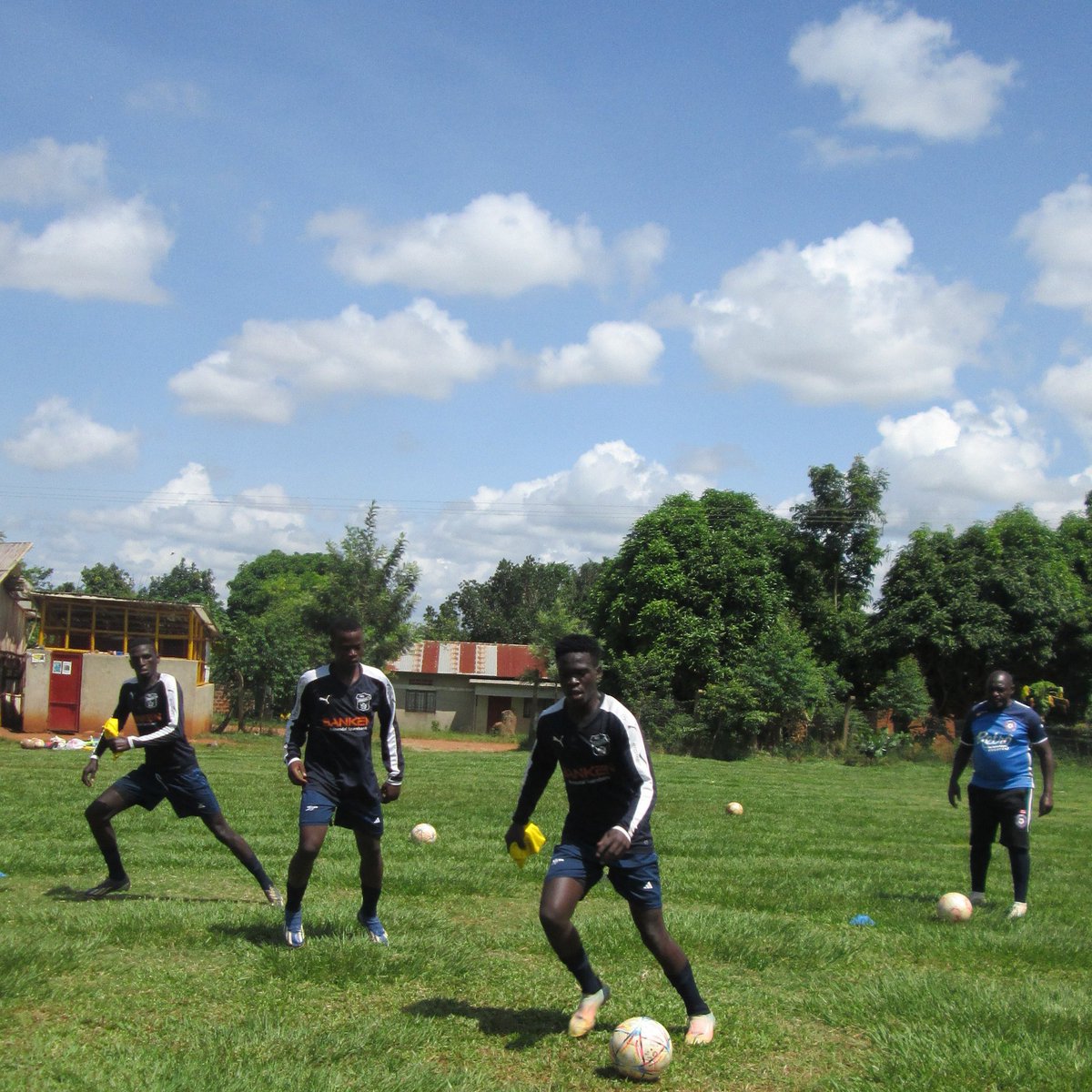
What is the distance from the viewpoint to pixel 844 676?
44.8 meters

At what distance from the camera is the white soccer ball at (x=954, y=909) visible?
885cm

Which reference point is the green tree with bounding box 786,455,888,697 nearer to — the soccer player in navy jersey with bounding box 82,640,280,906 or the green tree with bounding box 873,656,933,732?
the green tree with bounding box 873,656,933,732

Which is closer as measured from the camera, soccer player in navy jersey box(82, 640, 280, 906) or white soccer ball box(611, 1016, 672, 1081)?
white soccer ball box(611, 1016, 672, 1081)

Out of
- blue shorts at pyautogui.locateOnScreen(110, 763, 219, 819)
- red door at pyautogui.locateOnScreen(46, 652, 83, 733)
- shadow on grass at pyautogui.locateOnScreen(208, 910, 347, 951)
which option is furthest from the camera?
red door at pyautogui.locateOnScreen(46, 652, 83, 733)

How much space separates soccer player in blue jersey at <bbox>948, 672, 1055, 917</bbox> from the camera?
31.0 ft

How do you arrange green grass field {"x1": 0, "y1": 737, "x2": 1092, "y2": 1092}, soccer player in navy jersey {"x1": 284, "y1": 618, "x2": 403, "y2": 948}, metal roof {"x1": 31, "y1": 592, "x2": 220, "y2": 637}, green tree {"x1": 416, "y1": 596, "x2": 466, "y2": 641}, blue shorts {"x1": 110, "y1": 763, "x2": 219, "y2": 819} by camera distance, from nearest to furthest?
green grass field {"x1": 0, "y1": 737, "x2": 1092, "y2": 1092}, soccer player in navy jersey {"x1": 284, "y1": 618, "x2": 403, "y2": 948}, blue shorts {"x1": 110, "y1": 763, "x2": 219, "y2": 819}, metal roof {"x1": 31, "y1": 592, "x2": 220, "y2": 637}, green tree {"x1": 416, "y1": 596, "x2": 466, "y2": 641}

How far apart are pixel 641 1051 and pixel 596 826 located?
3.59 feet

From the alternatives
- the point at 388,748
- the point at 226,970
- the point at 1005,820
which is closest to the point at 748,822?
the point at 1005,820

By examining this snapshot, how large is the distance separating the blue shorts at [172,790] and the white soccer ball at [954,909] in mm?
→ 5758

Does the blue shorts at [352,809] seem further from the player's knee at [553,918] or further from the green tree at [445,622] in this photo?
the green tree at [445,622]

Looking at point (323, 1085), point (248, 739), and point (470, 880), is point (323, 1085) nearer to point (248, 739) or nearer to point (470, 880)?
point (470, 880)

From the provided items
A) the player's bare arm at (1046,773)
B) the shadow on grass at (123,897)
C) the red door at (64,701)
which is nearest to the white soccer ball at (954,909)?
the player's bare arm at (1046,773)

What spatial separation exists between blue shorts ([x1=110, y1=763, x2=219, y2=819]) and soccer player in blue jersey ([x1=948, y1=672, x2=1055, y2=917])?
618 cm

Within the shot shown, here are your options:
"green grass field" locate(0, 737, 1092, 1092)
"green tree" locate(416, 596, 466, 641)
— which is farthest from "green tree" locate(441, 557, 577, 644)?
"green grass field" locate(0, 737, 1092, 1092)
